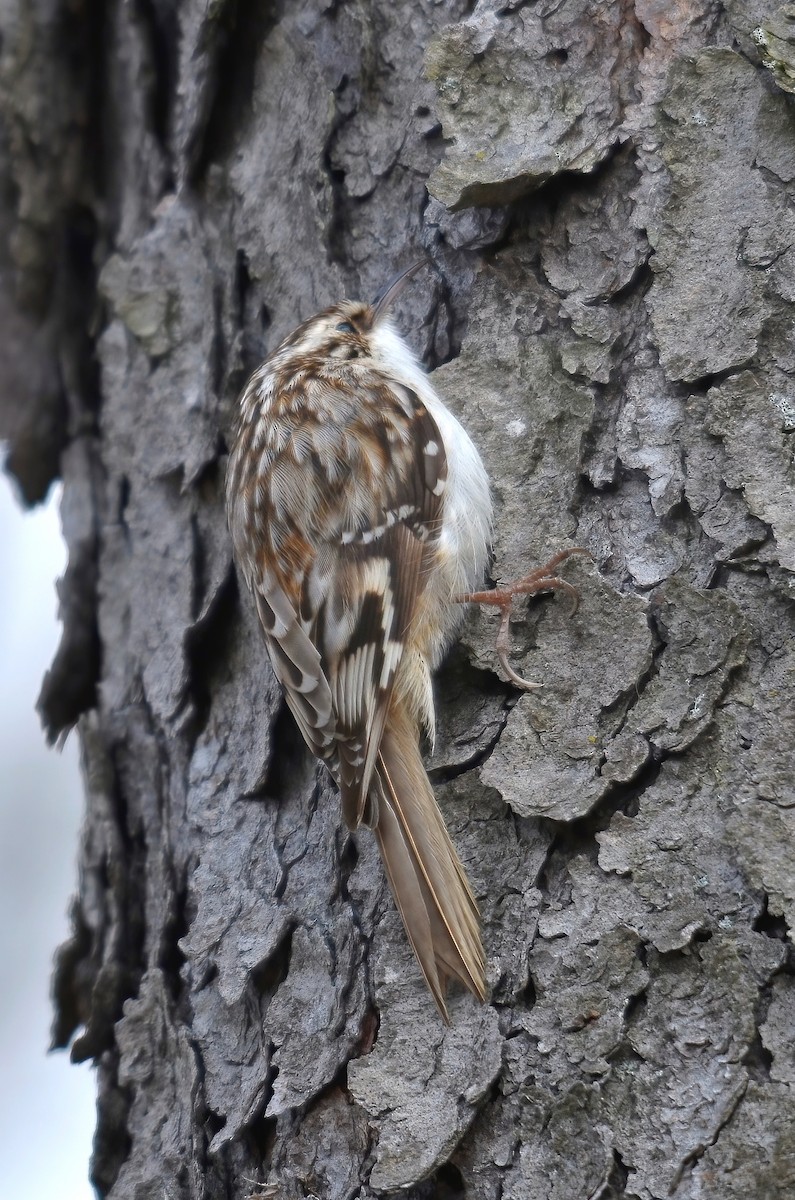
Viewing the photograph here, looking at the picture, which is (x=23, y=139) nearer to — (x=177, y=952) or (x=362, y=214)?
(x=362, y=214)

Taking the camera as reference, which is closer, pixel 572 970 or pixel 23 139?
pixel 572 970

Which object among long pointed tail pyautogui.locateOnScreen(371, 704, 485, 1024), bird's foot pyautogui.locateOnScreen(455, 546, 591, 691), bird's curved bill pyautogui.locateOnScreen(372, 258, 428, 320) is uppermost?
bird's curved bill pyautogui.locateOnScreen(372, 258, 428, 320)

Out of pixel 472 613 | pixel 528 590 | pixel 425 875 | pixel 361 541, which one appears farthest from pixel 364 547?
pixel 425 875

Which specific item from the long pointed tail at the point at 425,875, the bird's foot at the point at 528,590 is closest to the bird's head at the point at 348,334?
the bird's foot at the point at 528,590

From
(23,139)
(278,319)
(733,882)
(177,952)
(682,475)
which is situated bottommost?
(733,882)

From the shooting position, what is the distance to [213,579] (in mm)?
1886

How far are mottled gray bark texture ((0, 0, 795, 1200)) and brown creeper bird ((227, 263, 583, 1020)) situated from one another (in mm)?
51

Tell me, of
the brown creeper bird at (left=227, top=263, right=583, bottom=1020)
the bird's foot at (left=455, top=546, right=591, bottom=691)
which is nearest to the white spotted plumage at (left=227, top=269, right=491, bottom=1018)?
the brown creeper bird at (left=227, top=263, right=583, bottom=1020)

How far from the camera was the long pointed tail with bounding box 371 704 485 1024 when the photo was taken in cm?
132

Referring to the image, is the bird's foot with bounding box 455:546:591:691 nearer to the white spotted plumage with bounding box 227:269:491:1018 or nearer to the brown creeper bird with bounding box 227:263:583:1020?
the brown creeper bird with bounding box 227:263:583:1020

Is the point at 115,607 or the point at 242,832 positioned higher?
the point at 115,607

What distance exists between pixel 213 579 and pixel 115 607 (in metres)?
0.23

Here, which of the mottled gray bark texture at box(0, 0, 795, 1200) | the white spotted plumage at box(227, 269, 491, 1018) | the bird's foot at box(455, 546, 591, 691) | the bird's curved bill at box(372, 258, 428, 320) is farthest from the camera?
the bird's curved bill at box(372, 258, 428, 320)

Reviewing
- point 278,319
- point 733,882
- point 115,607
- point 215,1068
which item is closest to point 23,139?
point 278,319
